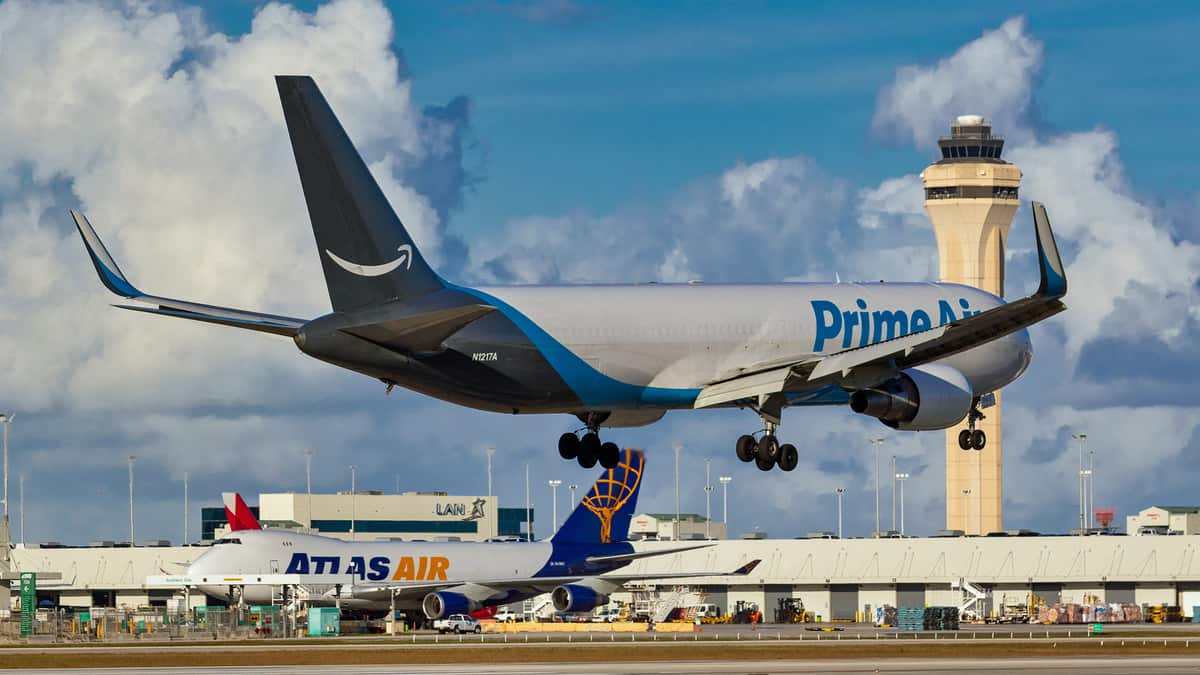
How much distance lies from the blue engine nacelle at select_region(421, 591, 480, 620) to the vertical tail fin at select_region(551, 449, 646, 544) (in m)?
10.3

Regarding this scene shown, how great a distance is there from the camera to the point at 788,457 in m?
65.8

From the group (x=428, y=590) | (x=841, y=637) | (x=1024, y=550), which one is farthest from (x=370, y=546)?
(x=1024, y=550)

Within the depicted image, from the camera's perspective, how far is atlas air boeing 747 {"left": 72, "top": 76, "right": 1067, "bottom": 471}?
58844mm

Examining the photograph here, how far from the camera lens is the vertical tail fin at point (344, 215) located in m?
58.2

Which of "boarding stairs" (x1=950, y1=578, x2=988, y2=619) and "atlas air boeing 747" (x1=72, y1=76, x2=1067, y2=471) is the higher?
"atlas air boeing 747" (x1=72, y1=76, x2=1067, y2=471)

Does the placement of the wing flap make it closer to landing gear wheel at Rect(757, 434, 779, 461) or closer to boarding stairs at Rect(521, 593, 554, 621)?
landing gear wheel at Rect(757, 434, 779, 461)

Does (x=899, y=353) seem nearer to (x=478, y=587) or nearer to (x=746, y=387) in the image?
(x=746, y=387)

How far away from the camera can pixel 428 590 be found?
129 m

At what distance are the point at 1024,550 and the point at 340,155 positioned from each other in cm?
12528

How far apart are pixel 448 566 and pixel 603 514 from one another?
11663 mm

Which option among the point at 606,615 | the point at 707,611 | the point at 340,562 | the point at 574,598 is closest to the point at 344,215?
the point at 340,562

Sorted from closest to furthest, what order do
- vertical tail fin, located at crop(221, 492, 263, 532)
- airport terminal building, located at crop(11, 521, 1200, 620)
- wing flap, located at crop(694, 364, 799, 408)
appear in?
wing flap, located at crop(694, 364, 799, 408) < vertical tail fin, located at crop(221, 492, 263, 532) < airport terminal building, located at crop(11, 521, 1200, 620)

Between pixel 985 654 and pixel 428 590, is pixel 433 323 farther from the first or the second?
pixel 428 590

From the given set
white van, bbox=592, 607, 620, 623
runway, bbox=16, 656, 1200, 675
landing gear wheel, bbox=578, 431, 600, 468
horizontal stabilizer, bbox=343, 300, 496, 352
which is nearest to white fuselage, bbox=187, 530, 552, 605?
white van, bbox=592, 607, 620, 623
